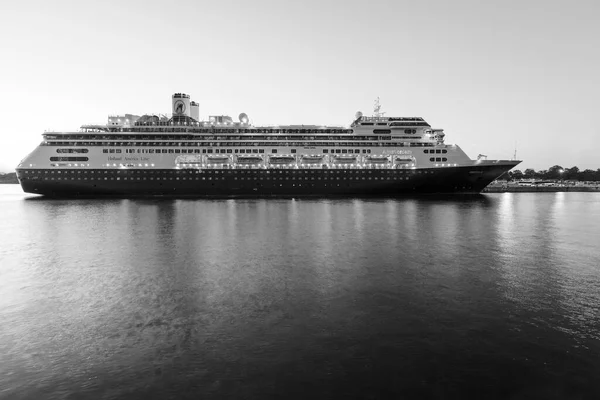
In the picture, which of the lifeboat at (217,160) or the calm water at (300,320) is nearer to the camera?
the calm water at (300,320)

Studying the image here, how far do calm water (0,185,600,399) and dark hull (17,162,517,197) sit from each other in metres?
48.6

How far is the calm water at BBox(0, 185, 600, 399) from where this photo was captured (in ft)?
27.5

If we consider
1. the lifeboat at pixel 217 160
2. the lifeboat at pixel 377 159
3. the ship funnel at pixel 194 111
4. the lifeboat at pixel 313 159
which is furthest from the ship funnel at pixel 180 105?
the lifeboat at pixel 377 159

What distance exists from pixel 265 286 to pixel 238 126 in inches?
2602

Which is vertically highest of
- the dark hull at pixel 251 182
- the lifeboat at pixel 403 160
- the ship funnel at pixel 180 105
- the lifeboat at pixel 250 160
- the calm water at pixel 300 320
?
the ship funnel at pixel 180 105

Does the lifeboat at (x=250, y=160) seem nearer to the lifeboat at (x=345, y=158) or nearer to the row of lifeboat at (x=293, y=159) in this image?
the row of lifeboat at (x=293, y=159)

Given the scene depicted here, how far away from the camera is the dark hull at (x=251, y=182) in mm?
72000

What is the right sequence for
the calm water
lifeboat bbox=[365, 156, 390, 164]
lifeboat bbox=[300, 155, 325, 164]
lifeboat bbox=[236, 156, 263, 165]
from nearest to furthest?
the calm water < lifeboat bbox=[365, 156, 390, 164] < lifeboat bbox=[236, 156, 263, 165] < lifeboat bbox=[300, 155, 325, 164]

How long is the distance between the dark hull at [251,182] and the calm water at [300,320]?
4862 centimetres

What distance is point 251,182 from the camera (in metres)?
74.5

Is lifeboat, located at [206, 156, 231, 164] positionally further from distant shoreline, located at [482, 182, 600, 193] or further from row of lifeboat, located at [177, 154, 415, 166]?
distant shoreline, located at [482, 182, 600, 193]

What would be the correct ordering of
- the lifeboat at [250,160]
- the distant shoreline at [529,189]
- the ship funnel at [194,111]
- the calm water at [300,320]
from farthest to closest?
the distant shoreline at [529,189]
the ship funnel at [194,111]
the lifeboat at [250,160]
the calm water at [300,320]

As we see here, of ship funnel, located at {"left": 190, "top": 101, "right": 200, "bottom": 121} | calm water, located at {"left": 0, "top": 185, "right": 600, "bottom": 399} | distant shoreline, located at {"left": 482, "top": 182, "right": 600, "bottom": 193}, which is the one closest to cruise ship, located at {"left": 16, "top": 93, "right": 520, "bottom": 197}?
ship funnel, located at {"left": 190, "top": 101, "right": 200, "bottom": 121}

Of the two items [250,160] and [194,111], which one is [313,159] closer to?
[250,160]
